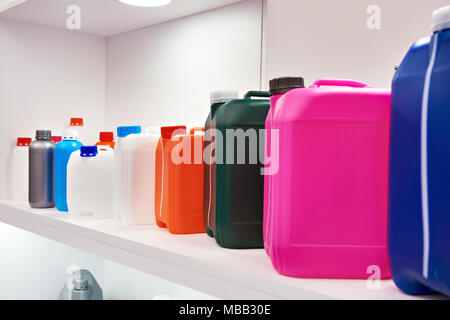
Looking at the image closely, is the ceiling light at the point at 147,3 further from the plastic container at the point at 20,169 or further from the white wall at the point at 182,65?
the plastic container at the point at 20,169

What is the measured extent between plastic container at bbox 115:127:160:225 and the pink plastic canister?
0.42 metres

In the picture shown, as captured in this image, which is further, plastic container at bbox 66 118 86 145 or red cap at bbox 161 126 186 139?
plastic container at bbox 66 118 86 145

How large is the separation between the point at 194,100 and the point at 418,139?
103 centimetres

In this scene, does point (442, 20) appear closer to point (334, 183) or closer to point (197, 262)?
point (334, 183)

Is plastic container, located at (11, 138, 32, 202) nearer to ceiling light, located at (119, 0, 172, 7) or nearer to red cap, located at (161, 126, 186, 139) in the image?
ceiling light, located at (119, 0, 172, 7)

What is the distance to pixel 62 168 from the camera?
1.09 meters

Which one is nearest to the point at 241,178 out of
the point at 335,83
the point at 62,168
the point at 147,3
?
the point at 335,83

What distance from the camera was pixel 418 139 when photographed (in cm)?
43

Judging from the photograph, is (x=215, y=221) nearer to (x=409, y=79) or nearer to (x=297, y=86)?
(x=297, y=86)

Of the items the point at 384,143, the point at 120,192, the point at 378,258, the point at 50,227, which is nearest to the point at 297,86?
the point at 384,143

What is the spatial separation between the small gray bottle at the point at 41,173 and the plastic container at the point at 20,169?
10.6 inches

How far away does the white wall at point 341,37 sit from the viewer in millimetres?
717

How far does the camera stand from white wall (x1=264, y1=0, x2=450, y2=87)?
2.35 ft

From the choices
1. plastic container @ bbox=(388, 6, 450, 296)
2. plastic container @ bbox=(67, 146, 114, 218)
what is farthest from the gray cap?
plastic container @ bbox=(388, 6, 450, 296)
